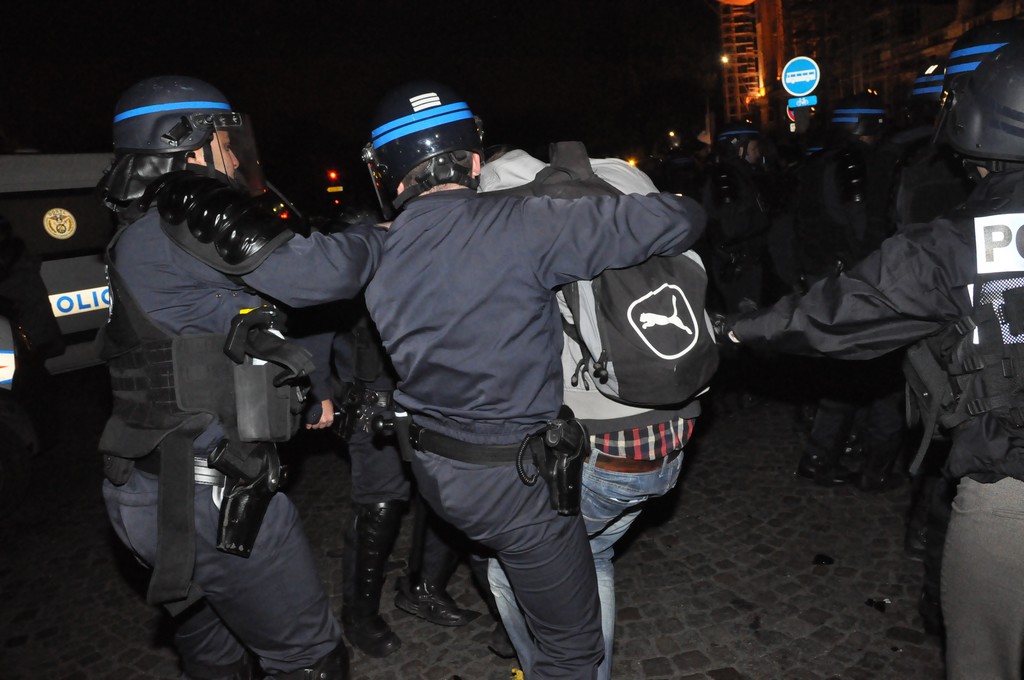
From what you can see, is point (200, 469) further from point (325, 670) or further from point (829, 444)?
point (829, 444)

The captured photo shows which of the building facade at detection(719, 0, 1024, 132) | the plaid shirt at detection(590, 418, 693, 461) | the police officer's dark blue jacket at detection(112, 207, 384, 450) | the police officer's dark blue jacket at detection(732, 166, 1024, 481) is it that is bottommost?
the plaid shirt at detection(590, 418, 693, 461)

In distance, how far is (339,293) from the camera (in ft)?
6.95

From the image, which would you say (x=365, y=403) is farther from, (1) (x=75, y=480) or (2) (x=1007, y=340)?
(1) (x=75, y=480)

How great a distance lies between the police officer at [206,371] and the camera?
211 cm

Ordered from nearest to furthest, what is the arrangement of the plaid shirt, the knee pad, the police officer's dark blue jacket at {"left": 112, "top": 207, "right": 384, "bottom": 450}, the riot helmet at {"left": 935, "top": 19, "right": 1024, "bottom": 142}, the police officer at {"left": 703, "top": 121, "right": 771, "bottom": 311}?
the police officer's dark blue jacket at {"left": 112, "top": 207, "right": 384, "bottom": 450} < the plaid shirt < the knee pad < the riot helmet at {"left": 935, "top": 19, "right": 1024, "bottom": 142} < the police officer at {"left": 703, "top": 121, "right": 771, "bottom": 311}

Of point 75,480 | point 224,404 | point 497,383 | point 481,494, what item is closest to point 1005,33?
point 497,383

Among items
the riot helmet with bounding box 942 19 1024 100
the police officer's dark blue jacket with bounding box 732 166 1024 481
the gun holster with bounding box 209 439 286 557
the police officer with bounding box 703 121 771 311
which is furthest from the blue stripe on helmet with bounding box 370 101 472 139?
the police officer with bounding box 703 121 771 311

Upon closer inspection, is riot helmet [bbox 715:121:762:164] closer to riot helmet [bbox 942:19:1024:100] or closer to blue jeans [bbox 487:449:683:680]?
riot helmet [bbox 942:19:1024:100]

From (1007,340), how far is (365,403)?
2428 millimetres

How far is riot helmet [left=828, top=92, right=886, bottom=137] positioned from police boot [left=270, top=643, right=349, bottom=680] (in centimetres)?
448

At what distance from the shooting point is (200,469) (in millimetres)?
2293

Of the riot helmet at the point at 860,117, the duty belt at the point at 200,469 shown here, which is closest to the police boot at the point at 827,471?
the riot helmet at the point at 860,117

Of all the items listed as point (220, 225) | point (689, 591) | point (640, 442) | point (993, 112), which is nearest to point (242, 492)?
point (220, 225)

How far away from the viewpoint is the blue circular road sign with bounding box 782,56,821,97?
17.2 m
